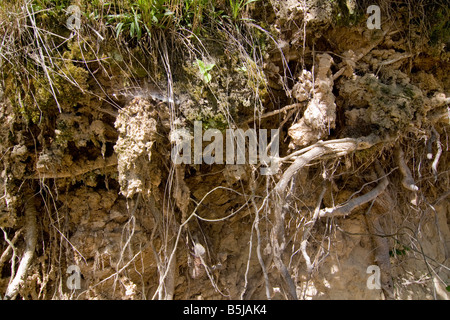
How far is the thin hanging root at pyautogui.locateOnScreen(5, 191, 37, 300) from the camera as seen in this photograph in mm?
1537

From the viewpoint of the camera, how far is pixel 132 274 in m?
1.78

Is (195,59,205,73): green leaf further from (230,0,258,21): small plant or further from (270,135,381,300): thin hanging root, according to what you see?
(270,135,381,300): thin hanging root

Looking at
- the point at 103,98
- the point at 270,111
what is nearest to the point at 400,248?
the point at 270,111

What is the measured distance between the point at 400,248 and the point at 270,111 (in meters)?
1.43

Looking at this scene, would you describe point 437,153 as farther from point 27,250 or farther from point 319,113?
point 27,250

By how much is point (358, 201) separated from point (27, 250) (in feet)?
6.32

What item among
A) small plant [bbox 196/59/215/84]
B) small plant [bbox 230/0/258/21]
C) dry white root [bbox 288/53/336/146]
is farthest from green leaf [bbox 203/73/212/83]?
dry white root [bbox 288/53/336/146]

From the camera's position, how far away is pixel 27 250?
162 cm

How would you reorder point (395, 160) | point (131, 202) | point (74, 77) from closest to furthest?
point (74, 77) < point (131, 202) < point (395, 160)

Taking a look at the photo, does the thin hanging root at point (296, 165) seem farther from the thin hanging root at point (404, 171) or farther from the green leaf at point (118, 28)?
the green leaf at point (118, 28)

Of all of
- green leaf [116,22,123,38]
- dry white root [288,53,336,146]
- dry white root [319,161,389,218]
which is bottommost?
dry white root [319,161,389,218]

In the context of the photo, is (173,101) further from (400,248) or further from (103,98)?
(400,248)

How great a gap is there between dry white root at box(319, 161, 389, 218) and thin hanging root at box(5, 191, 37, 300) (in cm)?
163

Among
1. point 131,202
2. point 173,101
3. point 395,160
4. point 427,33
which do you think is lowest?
point 131,202
